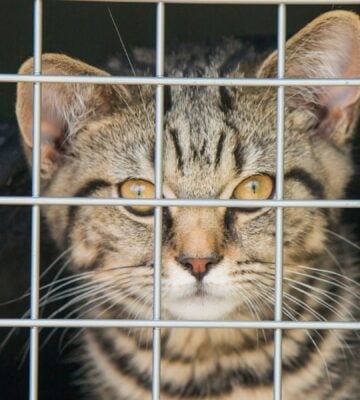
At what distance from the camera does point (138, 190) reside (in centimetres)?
198

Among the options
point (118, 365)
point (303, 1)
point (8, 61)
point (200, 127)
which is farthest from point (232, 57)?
point (303, 1)

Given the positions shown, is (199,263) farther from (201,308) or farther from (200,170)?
(200,170)

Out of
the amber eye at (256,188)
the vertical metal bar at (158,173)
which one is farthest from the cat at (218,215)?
the vertical metal bar at (158,173)

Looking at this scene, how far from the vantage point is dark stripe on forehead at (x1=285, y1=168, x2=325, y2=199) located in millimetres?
2051

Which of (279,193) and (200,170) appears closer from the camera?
(279,193)

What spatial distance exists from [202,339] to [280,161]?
917 millimetres

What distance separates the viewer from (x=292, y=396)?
2.05 meters

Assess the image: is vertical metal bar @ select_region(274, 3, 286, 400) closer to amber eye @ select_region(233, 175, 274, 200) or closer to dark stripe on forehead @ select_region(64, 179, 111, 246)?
amber eye @ select_region(233, 175, 274, 200)

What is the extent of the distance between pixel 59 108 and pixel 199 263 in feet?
1.69

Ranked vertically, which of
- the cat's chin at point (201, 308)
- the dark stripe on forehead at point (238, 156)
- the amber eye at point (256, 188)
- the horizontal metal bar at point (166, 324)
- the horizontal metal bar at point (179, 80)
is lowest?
the cat's chin at point (201, 308)

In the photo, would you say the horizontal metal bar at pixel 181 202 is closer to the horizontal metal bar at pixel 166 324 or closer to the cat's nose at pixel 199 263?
the horizontal metal bar at pixel 166 324

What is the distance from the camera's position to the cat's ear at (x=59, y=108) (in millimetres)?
1972

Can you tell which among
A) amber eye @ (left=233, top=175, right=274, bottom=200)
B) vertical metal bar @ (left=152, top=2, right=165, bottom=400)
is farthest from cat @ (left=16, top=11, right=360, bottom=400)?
vertical metal bar @ (left=152, top=2, right=165, bottom=400)

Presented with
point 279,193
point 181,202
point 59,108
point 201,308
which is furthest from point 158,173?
point 59,108
